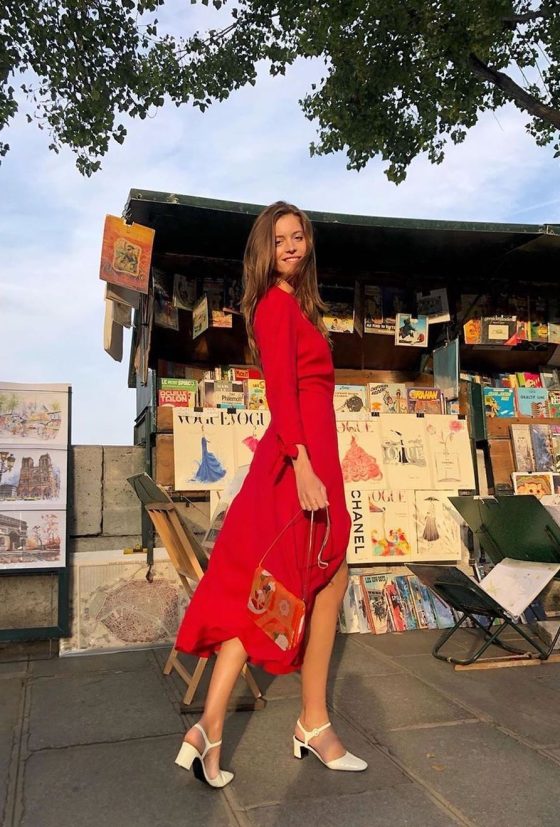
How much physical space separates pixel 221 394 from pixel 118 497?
1261 millimetres

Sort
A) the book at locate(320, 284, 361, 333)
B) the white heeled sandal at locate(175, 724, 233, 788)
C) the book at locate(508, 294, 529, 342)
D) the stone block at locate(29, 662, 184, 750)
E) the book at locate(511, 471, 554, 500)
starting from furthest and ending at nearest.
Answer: the book at locate(508, 294, 529, 342) < the book at locate(320, 284, 361, 333) < the book at locate(511, 471, 554, 500) < the stone block at locate(29, 662, 184, 750) < the white heeled sandal at locate(175, 724, 233, 788)

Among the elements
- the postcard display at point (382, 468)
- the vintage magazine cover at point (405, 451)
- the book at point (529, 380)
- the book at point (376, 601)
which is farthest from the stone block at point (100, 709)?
the book at point (529, 380)

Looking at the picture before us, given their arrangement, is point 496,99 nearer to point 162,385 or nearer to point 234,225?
point 234,225

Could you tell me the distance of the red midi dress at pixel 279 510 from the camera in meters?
2.49

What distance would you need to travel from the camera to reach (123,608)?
491cm

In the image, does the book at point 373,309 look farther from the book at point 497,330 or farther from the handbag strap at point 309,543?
the handbag strap at point 309,543

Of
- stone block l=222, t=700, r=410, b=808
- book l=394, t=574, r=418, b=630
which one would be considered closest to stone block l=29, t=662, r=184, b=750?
stone block l=222, t=700, r=410, b=808

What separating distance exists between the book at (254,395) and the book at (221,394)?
58mm

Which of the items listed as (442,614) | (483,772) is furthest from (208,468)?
(483,772)

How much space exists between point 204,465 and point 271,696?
7.14 ft

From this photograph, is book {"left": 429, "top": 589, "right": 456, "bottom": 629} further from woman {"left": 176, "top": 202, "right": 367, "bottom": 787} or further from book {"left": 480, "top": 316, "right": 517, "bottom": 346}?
woman {"left": 176, "top": 202, "right": 367, "bottom": 787}

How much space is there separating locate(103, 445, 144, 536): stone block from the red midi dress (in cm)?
308

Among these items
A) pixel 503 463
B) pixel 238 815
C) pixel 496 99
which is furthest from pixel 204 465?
pixel 496 99

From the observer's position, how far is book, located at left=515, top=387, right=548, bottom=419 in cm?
651
